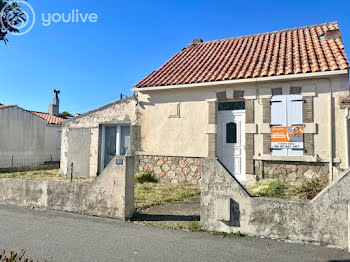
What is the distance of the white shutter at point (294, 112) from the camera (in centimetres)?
698

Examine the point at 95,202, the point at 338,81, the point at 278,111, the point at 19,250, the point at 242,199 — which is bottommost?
the point at 19,250

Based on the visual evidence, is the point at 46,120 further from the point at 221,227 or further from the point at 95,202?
the point at 221,227

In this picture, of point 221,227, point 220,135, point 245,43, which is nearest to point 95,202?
point 221,227

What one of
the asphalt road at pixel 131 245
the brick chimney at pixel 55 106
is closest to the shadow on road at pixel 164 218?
the asphalt road at pixel 131 245

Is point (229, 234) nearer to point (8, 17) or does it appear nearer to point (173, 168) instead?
point (173, 168)

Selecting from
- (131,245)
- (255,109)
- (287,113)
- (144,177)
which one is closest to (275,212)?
(131,245)

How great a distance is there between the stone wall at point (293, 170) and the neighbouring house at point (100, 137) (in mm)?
4564

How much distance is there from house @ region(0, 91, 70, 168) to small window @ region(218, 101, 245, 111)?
12.9 meters

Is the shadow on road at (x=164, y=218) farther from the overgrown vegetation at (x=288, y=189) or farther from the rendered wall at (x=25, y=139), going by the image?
the rendered wall at (x=25, y=139)

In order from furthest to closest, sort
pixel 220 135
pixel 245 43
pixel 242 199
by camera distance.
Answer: pixel 245 43 → pixel 220 135 → pixel 242 199

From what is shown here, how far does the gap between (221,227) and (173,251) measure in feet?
3.26

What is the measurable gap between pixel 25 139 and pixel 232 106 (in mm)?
13892

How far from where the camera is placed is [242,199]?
392 cm

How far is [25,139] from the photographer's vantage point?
1584 cm
